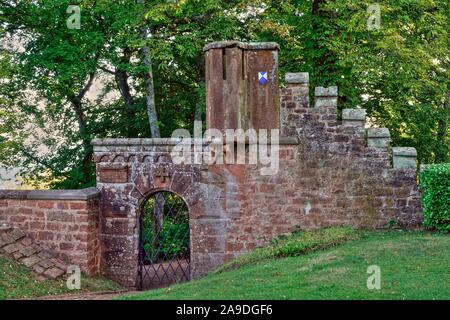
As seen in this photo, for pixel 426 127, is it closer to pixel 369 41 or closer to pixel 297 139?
pixel 369 41

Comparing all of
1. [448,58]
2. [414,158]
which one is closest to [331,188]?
[414,158]

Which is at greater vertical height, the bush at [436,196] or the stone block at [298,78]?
the stone block at [298,78]

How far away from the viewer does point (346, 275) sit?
24.0 feet

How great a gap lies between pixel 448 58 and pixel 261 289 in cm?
1263

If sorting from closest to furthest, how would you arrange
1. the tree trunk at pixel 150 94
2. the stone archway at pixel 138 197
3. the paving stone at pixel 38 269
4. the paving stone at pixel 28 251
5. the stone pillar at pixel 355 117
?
the paving stone at pixel 38 269 < the paving stone at pixel 28 251 < the stone pillar at pixel 355 117 < the stone archway at pixel 138 197 < the tree trunk at pixel 150 94

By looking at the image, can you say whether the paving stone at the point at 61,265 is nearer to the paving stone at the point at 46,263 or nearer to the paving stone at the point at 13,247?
the paving stone at the point at 46,263

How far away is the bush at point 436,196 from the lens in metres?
10.0

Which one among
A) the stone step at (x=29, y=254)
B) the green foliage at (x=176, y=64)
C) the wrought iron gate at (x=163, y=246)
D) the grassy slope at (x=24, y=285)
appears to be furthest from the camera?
the green foliage at (x=176, y=64)

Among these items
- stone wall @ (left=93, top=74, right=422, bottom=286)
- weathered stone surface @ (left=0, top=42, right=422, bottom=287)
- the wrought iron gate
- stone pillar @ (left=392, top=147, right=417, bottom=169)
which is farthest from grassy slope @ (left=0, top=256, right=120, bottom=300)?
stone pillar @ (left=392, top=147, right=417, bottom=169)

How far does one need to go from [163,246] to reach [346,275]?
10098mm

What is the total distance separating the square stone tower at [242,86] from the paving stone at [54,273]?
4062mm

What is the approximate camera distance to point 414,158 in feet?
34.8

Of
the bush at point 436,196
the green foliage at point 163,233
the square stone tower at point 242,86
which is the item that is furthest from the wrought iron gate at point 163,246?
the bush at point 436,196

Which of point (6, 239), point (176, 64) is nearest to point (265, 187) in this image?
point (6, 239)
